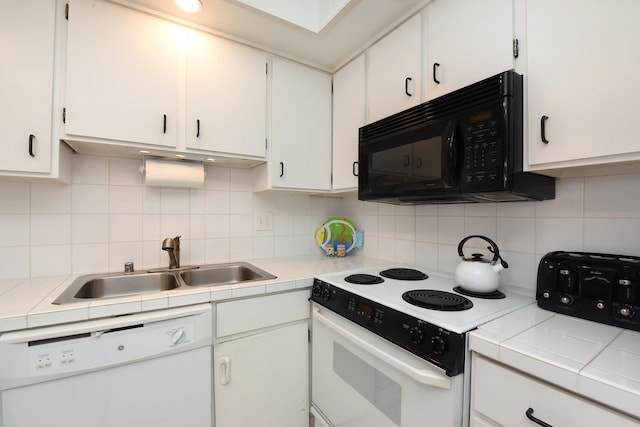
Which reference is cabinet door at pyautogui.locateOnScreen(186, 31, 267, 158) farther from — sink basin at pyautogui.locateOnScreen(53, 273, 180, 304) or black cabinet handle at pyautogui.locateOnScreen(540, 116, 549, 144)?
black cabinet handle at pyautogui.locateOnScreen(540, 116, 549, 144)

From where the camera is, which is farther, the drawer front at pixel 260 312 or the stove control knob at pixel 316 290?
the stove control knob at pixel 316 290

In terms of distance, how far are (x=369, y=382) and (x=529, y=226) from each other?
94 centimetres

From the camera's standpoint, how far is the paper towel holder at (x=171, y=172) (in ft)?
4.95

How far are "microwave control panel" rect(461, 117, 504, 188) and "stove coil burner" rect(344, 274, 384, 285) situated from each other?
24.4 inches


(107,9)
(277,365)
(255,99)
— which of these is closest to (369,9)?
(255,99)

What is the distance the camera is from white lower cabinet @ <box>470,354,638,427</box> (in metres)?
0.60

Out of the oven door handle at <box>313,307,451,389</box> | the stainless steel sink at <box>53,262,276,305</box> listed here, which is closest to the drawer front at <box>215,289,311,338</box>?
the stainless steel sink at <box>53,262,276,305</box>

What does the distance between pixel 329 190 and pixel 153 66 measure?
3.85 ft

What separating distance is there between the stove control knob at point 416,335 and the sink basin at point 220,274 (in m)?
0.89

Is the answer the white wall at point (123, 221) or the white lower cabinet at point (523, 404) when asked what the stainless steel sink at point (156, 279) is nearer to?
the white wall at point (123, 221)

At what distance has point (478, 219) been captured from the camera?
1396 millimetres

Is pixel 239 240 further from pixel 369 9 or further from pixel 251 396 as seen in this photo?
pixel 369 9

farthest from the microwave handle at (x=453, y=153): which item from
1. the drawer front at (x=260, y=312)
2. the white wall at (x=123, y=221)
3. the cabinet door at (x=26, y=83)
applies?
the cabinet door at (x=26, y=83)

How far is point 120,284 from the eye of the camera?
148 cm
